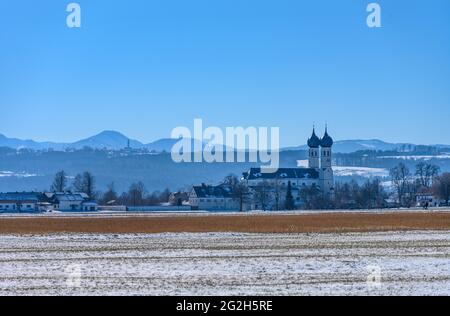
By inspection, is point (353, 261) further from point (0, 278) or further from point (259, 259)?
point (0, 278)

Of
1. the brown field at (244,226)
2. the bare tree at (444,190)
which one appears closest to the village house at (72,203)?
the bare tree at (444,190)

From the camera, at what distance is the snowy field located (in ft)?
69.5

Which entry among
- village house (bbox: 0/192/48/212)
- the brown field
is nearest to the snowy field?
the brown field

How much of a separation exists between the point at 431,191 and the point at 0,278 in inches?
6891

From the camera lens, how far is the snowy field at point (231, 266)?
21.2m

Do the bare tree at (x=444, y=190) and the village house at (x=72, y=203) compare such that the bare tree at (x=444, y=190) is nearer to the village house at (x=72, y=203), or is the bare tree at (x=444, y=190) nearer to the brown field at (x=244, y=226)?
the village house at (x=72, y=203)

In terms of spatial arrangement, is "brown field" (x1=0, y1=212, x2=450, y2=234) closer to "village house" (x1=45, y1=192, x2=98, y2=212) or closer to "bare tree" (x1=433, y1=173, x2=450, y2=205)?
"village house" (x1=45, y1=192, x2=98, y2=212)

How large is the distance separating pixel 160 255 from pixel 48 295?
11371 mm
